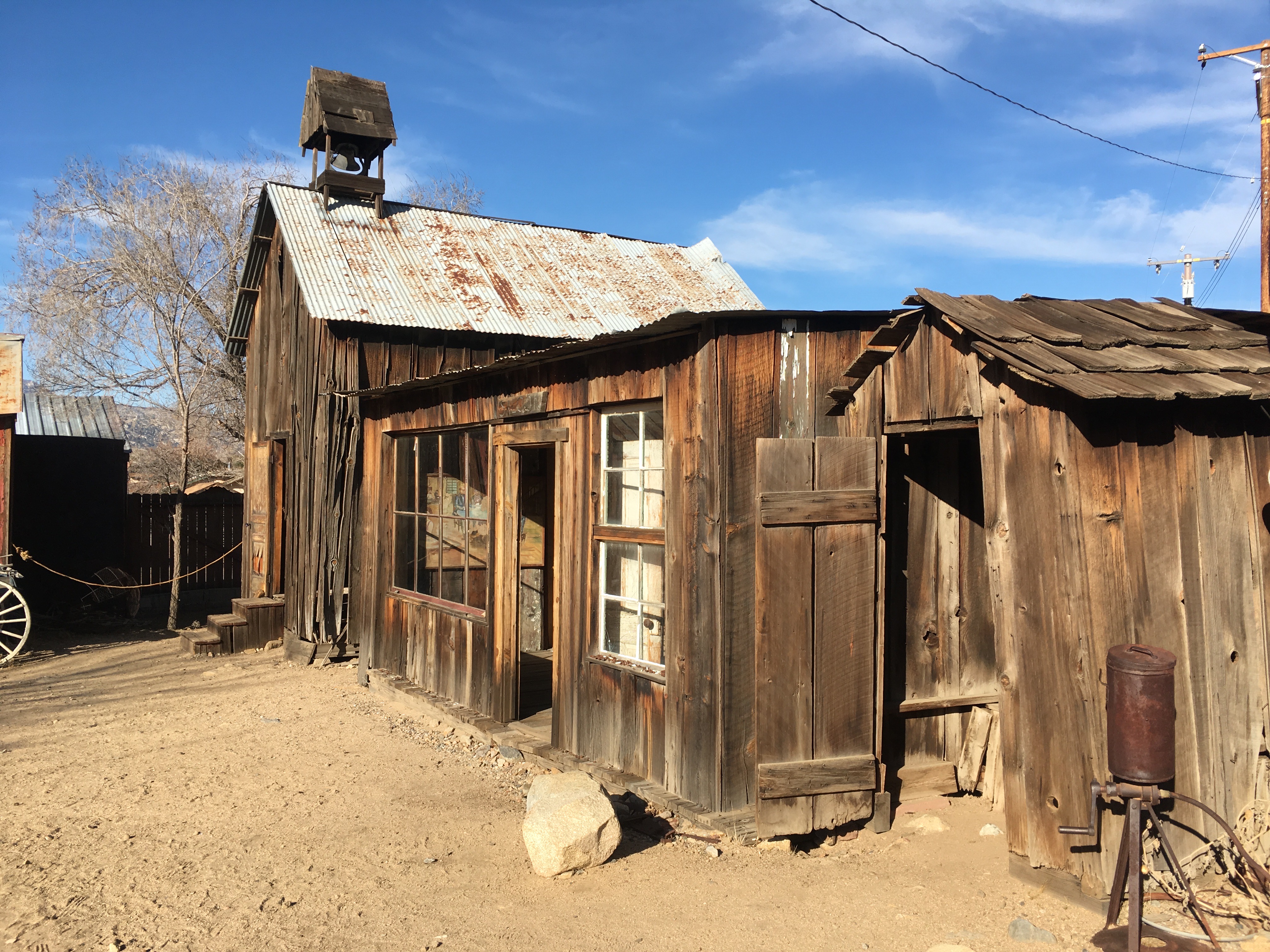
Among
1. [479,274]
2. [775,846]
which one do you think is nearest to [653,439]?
[775,846]

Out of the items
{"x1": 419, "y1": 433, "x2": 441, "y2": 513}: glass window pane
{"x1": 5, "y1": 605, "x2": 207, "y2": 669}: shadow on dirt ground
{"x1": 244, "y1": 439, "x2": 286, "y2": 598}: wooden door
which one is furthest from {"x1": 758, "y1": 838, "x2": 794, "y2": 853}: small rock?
{"x1": 5, "y1": 605, "x2": 207, "y2": 669}: shadow on dirt ground

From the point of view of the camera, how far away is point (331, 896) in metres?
4.51

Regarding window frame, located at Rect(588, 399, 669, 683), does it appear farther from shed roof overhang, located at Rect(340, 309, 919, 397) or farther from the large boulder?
the large boulder

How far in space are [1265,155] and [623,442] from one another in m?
11.2

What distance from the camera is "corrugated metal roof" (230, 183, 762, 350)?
11305 millimetres

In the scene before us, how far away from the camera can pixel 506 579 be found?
7180 mm

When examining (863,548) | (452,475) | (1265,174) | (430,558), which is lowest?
(430,558)

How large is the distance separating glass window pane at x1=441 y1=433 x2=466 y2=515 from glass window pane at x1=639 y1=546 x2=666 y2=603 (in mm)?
2712

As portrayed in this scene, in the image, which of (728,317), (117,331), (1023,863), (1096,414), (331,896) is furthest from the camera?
(117,331)

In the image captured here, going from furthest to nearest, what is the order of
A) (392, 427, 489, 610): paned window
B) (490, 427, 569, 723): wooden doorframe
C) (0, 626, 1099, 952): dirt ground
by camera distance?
1. (392, 427, 489, 610): paned window
2. (490, 427, 569, 723): wooden doorframe
3. (0, 626, 1099, 952): dirt ground

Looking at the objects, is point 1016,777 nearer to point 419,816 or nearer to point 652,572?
point 652,572

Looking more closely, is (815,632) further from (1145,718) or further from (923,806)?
(1145,718)

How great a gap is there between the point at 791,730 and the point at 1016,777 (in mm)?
1170

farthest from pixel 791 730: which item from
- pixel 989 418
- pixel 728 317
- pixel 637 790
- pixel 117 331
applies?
pixel 117 331
